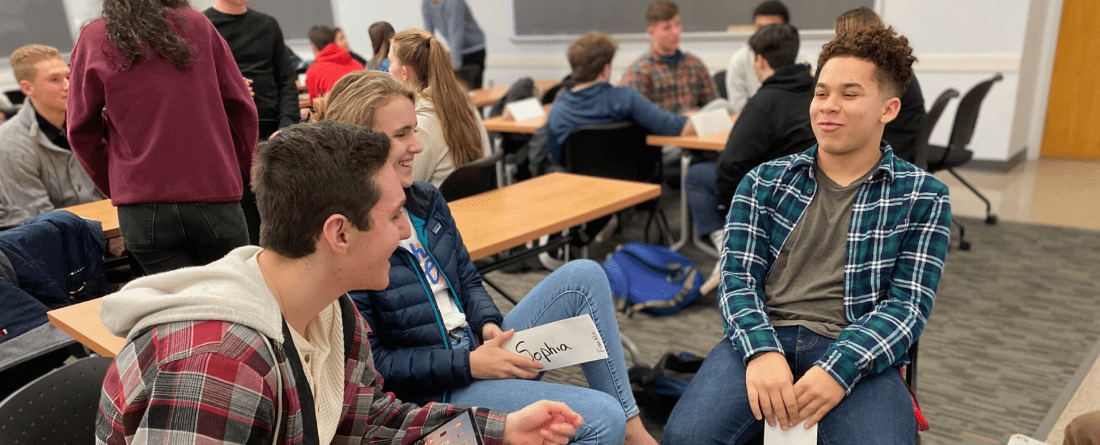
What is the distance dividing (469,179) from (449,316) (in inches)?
39.8

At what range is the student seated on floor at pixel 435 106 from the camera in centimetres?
234

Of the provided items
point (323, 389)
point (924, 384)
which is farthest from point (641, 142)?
point (323, 389)

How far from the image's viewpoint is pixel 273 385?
0.86 m

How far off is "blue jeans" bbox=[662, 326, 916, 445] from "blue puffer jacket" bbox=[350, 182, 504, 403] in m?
0.47

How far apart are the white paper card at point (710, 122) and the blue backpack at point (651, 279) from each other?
676 mm

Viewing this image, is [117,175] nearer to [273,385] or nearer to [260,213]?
[260,213]

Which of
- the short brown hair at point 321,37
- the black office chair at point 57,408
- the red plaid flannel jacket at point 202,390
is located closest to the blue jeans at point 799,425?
the red plaid flannel jacket at point 202,390

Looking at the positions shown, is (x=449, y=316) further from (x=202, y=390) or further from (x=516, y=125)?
(x=516, y=125)

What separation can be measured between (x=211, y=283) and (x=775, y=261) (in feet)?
3.86

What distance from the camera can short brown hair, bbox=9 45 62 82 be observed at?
2.72 m

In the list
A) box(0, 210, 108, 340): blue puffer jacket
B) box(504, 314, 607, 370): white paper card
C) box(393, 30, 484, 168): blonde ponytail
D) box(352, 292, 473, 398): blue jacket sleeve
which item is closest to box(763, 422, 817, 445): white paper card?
box(504, 314, 607, 370): white paper card

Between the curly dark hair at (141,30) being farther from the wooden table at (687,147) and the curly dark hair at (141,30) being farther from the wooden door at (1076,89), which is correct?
the wooden door at (1076,89)

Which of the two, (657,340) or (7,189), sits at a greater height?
(7,189)

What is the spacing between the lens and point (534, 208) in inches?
94.0
